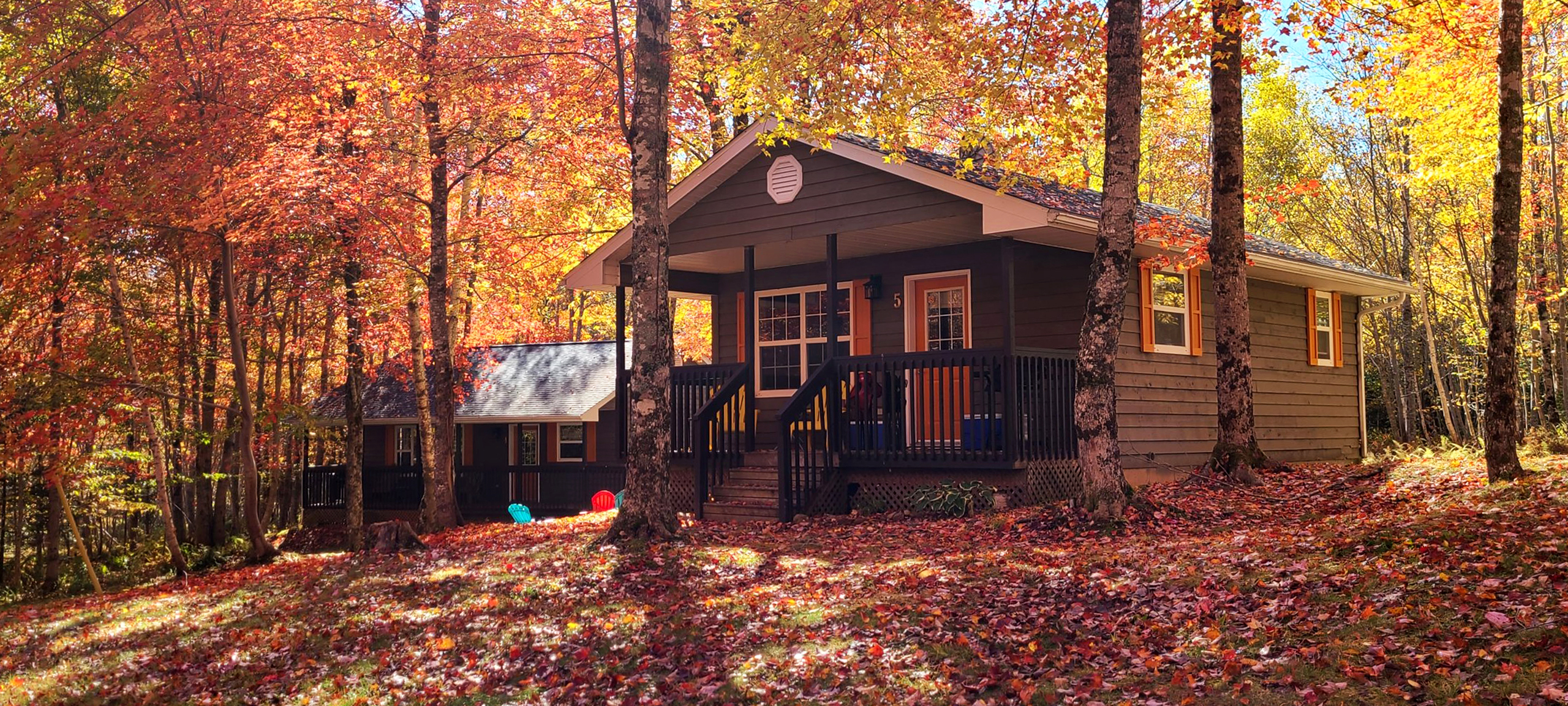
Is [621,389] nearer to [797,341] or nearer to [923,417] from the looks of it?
[797,341]

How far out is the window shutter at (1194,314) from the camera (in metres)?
16.3

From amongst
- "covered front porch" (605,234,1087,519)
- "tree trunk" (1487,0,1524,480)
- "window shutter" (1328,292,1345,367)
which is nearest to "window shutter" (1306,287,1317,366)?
"window shutter" (1328,292,1345,367)

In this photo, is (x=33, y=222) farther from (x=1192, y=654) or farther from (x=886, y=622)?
(x=1192, y=654)

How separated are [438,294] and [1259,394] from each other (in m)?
12.6

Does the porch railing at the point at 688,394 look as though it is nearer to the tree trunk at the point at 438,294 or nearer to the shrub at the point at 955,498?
the shrub at the point at 955,498

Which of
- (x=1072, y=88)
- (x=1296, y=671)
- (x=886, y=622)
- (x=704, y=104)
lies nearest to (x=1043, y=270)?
(x=1072, y=88)

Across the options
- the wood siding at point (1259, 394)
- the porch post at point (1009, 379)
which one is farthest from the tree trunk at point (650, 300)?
the wood siding at point (1259, 394)

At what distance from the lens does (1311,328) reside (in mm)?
18953

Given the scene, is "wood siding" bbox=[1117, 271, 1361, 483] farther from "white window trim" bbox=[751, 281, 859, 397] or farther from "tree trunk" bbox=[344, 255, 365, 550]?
"tree trunk" bbox=[344, 255, 365, 550]

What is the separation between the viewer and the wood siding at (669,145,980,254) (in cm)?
1366

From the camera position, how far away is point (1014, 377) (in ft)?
42.2

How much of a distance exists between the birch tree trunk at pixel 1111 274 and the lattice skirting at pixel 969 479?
265cm

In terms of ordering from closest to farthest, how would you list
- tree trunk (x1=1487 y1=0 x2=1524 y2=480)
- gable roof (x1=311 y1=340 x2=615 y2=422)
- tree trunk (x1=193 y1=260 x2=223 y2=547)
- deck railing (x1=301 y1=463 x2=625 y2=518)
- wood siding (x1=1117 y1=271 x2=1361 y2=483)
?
1. tree trunk (x1=1487 y1=0 x2=1524 y2=480)
2. wood siding (x1=1117 y1=271 x2=1361 y2=483)
3. tree trunk (x1=193 y1=260 x2=223 y2=547)
4. deck railing (x1=301 y1=463 x2=625 y2=518)
5. gable roof (x1=311 y1=340 x2=615 y2=422)

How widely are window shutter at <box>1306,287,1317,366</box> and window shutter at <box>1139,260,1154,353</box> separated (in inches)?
192
